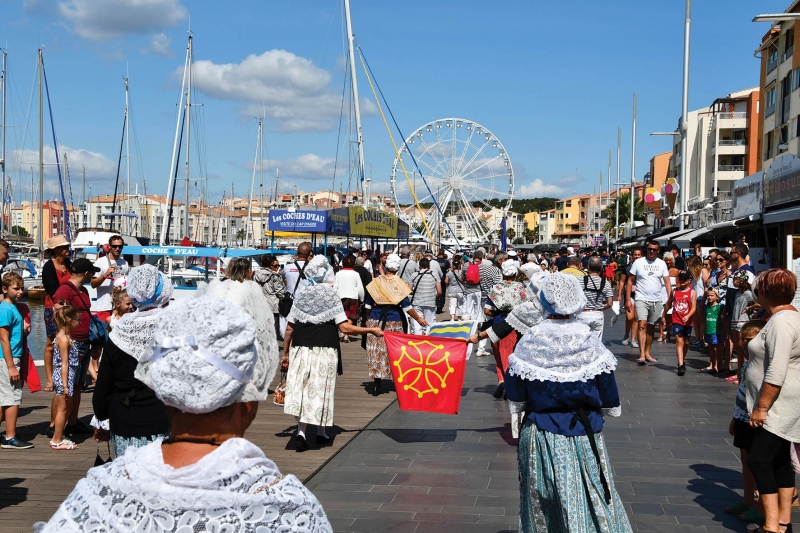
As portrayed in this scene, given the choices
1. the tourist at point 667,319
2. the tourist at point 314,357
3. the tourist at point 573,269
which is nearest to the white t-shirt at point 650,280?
the tourist at point 573,269

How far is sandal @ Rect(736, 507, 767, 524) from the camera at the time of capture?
18.9 feet

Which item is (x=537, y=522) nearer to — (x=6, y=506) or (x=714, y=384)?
(x=6, y=506)

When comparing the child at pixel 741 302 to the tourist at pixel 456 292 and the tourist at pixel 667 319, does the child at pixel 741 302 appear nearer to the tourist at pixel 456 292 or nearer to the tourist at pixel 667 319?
the tourist at pixel 667 319

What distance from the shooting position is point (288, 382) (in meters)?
8.29

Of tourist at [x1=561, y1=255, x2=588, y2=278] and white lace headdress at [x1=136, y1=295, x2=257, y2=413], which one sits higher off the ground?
tourist at [x1=561, y1=255, x2=588, y2=278]

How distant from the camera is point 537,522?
4.41 meters

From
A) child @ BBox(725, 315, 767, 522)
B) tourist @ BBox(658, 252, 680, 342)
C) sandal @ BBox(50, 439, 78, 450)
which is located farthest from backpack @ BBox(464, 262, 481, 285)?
child @ BBox(725, 315, 767, 522)

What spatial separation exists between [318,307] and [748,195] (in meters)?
19.9

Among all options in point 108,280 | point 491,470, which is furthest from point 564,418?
point 108,280

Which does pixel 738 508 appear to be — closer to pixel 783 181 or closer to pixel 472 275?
pixel 472 275

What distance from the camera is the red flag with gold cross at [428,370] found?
8.13 meters

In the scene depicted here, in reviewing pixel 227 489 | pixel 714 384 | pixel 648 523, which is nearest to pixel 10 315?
pixel 648 523

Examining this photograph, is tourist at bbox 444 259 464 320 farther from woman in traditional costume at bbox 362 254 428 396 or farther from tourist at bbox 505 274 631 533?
tourist at bbox 505 274 631 533

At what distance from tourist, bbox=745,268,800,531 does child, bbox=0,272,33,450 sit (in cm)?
650
